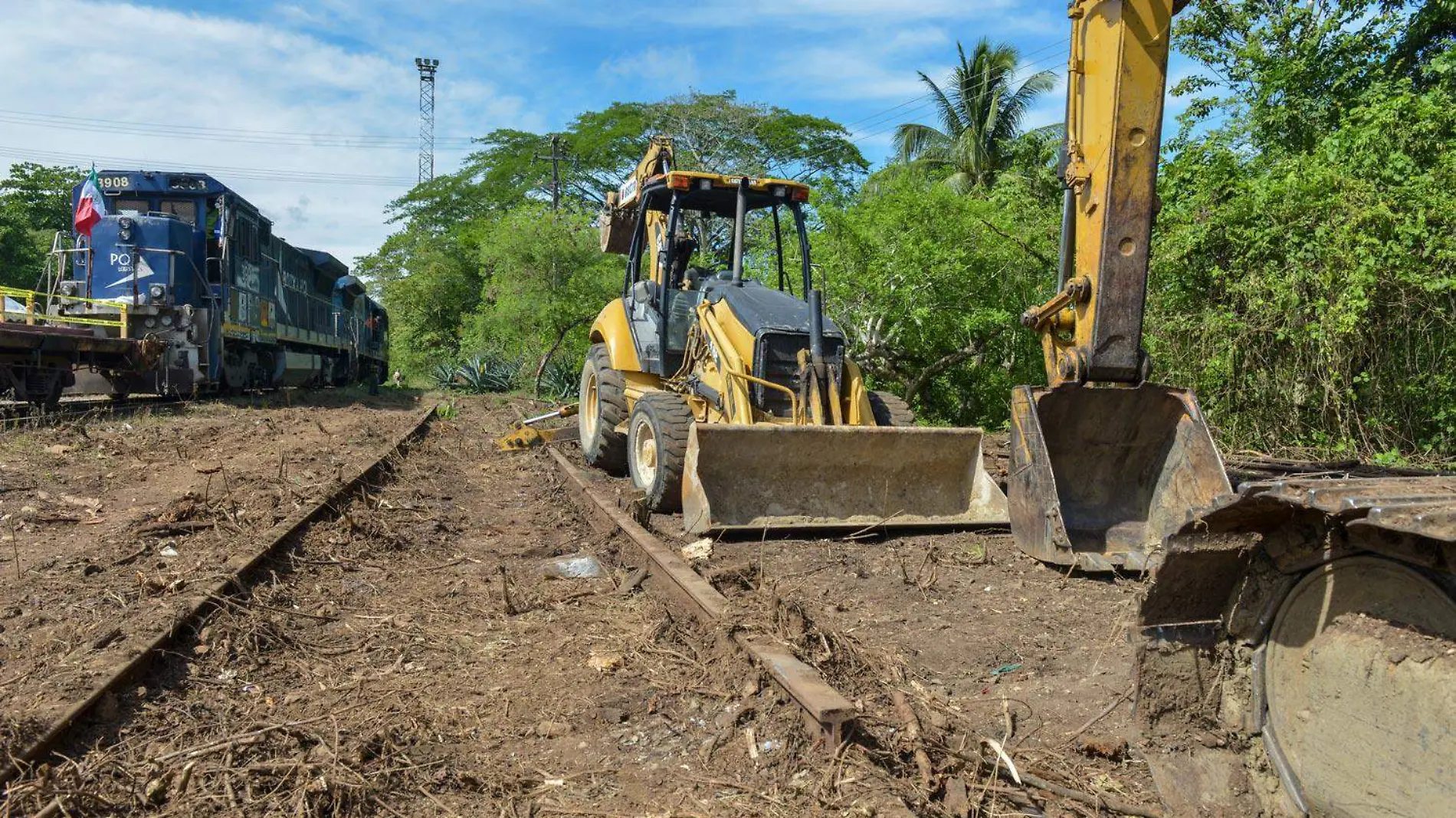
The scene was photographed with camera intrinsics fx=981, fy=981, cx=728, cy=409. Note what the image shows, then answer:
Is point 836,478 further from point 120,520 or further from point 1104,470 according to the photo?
point 120,520

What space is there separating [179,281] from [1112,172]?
14740 mm

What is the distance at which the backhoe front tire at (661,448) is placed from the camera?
23.9 feet

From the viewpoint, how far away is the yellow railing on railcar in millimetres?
12688

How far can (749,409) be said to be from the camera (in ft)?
24.5

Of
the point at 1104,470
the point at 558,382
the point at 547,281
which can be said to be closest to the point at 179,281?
the point at 558,382

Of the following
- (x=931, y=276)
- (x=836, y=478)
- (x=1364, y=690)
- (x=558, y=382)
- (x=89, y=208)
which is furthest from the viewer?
(x=558, y=382)

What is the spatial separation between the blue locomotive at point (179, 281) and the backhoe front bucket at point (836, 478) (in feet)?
37.0

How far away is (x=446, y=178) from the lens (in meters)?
44.2

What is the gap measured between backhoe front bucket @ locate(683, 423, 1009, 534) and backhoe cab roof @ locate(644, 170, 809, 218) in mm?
2437

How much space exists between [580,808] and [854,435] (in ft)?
14.3

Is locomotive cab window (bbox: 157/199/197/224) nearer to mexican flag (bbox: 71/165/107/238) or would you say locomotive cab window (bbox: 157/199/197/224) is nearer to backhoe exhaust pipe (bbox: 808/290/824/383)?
mexican flag (bbox: 71/165/107/238)

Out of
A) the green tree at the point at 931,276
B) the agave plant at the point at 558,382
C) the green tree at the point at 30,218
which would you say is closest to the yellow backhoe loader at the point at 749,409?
the green tree at the point at 931,276

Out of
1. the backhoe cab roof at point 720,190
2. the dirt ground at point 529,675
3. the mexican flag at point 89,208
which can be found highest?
the mexican flag at point 89,208

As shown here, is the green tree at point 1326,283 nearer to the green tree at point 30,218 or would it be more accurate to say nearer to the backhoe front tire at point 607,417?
the backhoe front tire at point 607,417
